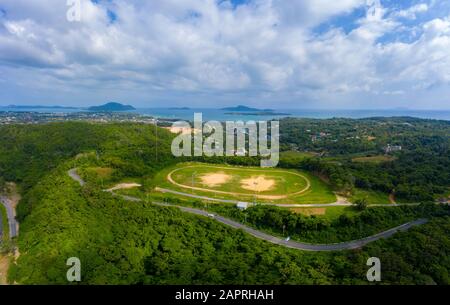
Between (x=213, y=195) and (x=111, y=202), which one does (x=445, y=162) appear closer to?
(x=213, y=195)

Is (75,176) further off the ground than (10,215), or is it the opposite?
(75,176)

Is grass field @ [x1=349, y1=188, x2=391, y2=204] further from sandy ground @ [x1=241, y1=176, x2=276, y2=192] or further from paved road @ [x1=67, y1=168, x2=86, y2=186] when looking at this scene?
paved road @ [x1=67, y1=168, x2=86, y2=186]

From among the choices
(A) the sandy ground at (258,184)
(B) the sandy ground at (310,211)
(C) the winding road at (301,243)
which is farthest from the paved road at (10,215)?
(B) the sandy ground at (310,211)

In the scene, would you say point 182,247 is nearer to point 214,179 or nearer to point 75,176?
point 214,179

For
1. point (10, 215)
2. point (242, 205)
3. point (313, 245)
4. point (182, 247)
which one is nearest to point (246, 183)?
point (242, 205)

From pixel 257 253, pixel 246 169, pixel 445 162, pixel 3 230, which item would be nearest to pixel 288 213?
pixel 257 253

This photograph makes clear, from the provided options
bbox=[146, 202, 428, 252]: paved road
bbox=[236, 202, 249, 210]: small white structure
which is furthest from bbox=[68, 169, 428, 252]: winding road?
bbox=[236, 202, 249, 210]: small white structure
